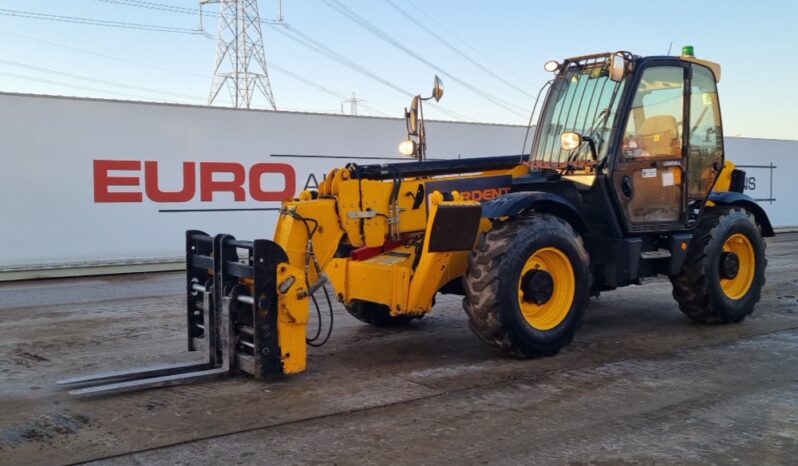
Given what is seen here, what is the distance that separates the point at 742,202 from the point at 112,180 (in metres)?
9.87

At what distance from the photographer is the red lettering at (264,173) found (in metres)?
14.1

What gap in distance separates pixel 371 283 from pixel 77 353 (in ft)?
8.71

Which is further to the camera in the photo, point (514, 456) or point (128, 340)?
point (128, 340)

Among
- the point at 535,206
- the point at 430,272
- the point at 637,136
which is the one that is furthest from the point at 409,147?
the point at 637,136

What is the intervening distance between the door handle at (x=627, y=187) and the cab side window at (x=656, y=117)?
0.21m

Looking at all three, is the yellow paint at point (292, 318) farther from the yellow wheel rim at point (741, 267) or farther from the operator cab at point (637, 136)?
the yellow wheel rim at point (741, 267)

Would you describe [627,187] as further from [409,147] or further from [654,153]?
[409,147]

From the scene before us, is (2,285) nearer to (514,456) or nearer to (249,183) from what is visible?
(249,183)

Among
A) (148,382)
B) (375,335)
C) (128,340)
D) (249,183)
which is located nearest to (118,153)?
(249,183)

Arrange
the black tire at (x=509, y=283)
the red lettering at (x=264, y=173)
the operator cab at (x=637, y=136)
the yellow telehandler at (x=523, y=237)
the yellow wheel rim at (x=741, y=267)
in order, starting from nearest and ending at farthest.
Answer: the yellow telehandler at (x=523, y=237) < the black tire at (x=509, y=283) < the operator cab at (x=637, y=136) < the yellow wheel rim at (x=741, y=267) < the red lettering at (x=264, y=173)

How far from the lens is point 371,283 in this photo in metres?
6.27

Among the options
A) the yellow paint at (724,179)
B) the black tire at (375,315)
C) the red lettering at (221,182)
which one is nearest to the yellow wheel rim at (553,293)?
the black tire at (375,315)

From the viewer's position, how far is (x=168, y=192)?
1327 cm

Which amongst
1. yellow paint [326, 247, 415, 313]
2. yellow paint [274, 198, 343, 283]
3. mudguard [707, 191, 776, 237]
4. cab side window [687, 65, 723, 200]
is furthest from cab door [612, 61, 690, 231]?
yellow paint [274, 198, 343, 283]
